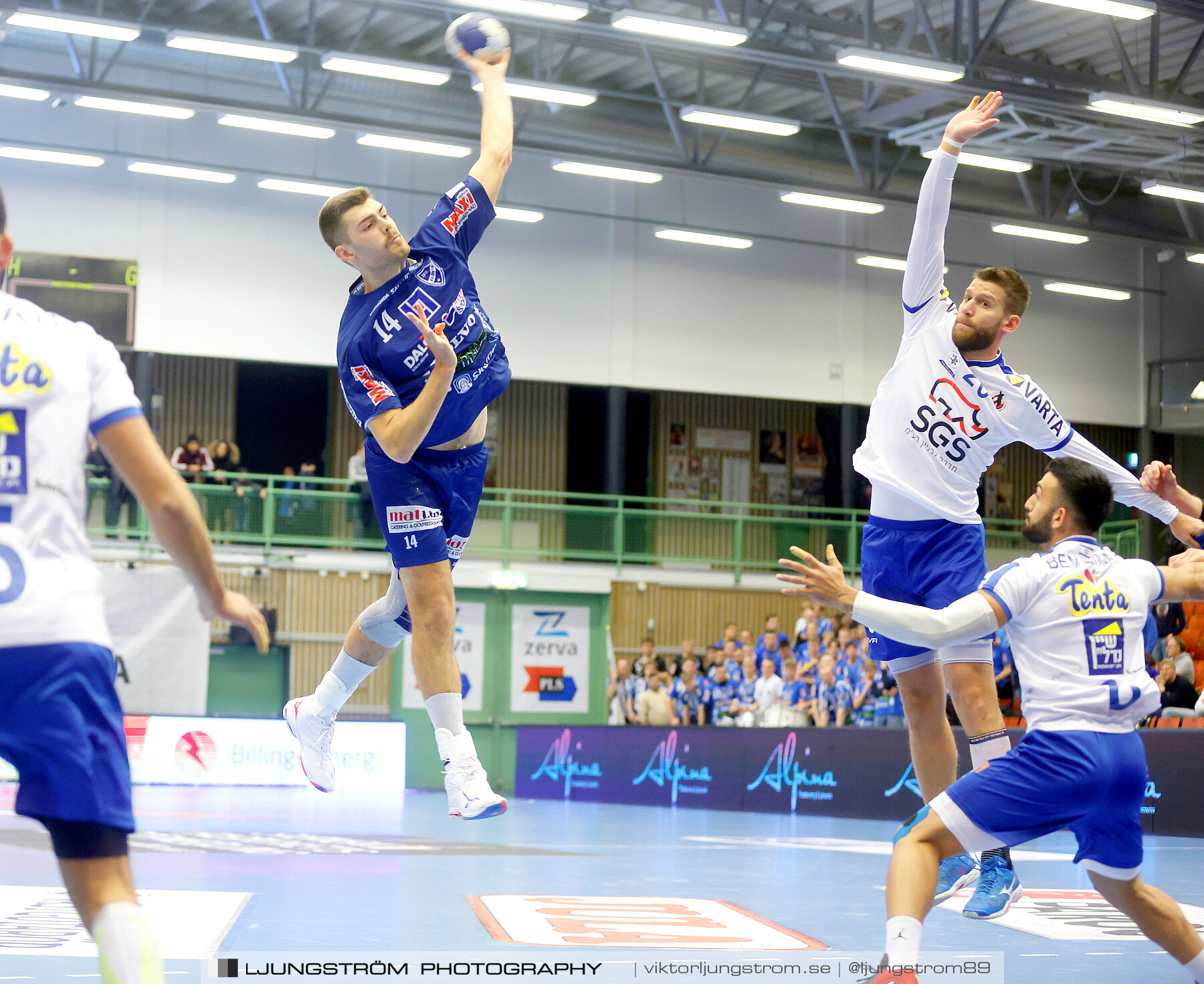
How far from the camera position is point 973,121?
19.4ft

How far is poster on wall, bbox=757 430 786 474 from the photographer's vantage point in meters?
33.0

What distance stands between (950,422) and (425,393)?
7.55 feet

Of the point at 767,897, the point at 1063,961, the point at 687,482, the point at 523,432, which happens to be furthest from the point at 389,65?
the point at 1063,961

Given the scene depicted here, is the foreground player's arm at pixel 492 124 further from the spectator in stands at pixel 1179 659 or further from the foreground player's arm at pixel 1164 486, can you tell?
the spectator in stands at pixel 1179 659

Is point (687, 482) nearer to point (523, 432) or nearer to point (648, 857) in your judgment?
point (523, 432)

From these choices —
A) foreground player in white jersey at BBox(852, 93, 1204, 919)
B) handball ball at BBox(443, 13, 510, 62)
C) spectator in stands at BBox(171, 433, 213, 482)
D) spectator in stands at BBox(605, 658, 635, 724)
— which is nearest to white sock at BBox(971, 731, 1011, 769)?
foreground player in white jersey at BBox(852, 93, 1204, 919)

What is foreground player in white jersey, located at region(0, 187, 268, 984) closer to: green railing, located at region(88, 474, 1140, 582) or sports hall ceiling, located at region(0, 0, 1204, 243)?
sports hall ceiling, located at region(0, 0, 1204, 243)

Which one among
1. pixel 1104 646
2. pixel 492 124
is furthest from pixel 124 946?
pixel 492 124

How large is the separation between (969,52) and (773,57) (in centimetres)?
296

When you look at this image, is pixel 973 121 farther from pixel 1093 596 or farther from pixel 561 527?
pixel 561 527

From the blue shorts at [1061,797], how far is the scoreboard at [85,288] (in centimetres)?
2317

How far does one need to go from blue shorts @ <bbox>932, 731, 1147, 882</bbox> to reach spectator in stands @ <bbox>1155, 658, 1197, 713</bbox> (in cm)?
1163

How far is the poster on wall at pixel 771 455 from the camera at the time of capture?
33031 millimetres

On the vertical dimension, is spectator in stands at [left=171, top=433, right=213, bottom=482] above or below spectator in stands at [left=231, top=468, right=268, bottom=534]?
above
